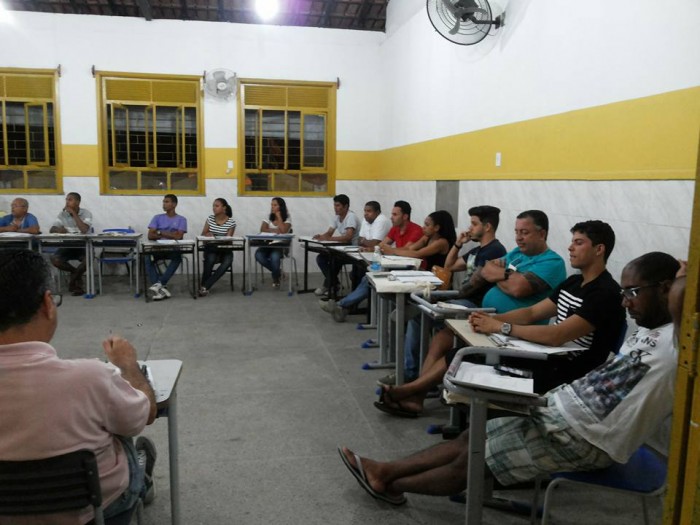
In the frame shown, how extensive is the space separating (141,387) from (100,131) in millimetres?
7055

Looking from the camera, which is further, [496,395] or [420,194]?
[420,194]

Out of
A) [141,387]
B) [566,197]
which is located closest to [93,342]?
[141,387]

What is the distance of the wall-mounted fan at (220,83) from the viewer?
798cm

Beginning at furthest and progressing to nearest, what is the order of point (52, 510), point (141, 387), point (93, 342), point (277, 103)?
1. point (277, 103)
2. point (93, 342)
3. point (141, 387)
4. point (52, 510)

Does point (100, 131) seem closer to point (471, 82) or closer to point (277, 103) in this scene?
point (277, 103)

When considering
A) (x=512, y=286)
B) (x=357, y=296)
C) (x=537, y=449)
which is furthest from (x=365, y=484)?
(x=357, y=296)

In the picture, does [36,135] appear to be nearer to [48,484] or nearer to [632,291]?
[48,484]

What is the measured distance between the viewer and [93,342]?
4.89m

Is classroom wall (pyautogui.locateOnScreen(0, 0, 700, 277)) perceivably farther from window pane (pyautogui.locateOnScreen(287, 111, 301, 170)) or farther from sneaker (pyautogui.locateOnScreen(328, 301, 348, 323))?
sneaker (pyautogui.locateOnScreen(328, 301, 348, 323))

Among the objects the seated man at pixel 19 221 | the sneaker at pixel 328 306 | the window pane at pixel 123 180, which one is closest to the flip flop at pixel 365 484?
the sneaker at pixel 328 306

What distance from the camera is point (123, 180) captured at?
8164 millimetres

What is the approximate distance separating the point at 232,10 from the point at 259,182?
7.67 feet

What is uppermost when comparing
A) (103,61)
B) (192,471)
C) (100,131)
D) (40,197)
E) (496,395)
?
(103,61)

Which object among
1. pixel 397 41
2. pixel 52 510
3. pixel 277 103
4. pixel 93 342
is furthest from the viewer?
pixel 277 103
